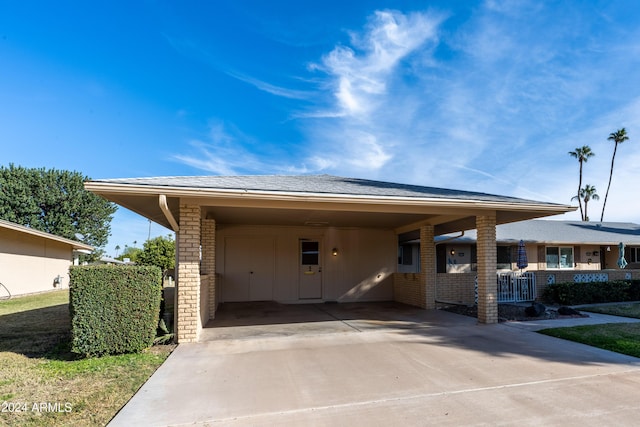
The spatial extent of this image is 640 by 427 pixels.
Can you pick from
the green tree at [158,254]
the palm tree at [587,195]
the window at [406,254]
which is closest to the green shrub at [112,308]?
the window at [406,254]

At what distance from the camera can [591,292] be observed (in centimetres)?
1184

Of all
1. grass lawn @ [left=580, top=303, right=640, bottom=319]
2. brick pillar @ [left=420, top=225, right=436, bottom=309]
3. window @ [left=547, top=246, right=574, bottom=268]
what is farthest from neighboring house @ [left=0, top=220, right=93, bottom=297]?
window @ [left=547, top=246, right=574, bottom=268]

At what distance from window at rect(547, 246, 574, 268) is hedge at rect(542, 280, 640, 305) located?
219 inches

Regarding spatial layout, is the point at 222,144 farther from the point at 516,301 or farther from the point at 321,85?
the point at 516,301

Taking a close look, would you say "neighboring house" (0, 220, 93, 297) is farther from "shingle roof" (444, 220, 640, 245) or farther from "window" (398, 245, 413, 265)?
"shingle roof" (444, 220, 640, 245)

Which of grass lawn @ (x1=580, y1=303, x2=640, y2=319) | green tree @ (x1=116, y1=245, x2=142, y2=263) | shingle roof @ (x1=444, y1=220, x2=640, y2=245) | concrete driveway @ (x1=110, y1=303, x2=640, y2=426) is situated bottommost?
grass lawn @ (x1=580, y1=303, x2=640, y2=319)

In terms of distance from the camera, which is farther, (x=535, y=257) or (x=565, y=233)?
(x=565, y=233)

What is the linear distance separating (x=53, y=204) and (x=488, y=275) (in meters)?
36.1

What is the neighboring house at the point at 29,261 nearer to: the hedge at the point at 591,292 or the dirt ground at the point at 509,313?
the dirt ground at the point at 509,313

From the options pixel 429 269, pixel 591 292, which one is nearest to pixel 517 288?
pixel 591 292

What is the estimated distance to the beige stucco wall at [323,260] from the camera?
12078 millimetres

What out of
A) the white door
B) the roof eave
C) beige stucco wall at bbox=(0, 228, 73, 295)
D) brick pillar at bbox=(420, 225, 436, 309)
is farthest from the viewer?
beige stucco wall at bbox=(0, 228, 73, 295)

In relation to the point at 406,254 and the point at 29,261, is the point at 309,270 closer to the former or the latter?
the point at 406,254

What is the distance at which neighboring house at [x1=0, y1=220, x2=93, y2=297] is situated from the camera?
1521cm
